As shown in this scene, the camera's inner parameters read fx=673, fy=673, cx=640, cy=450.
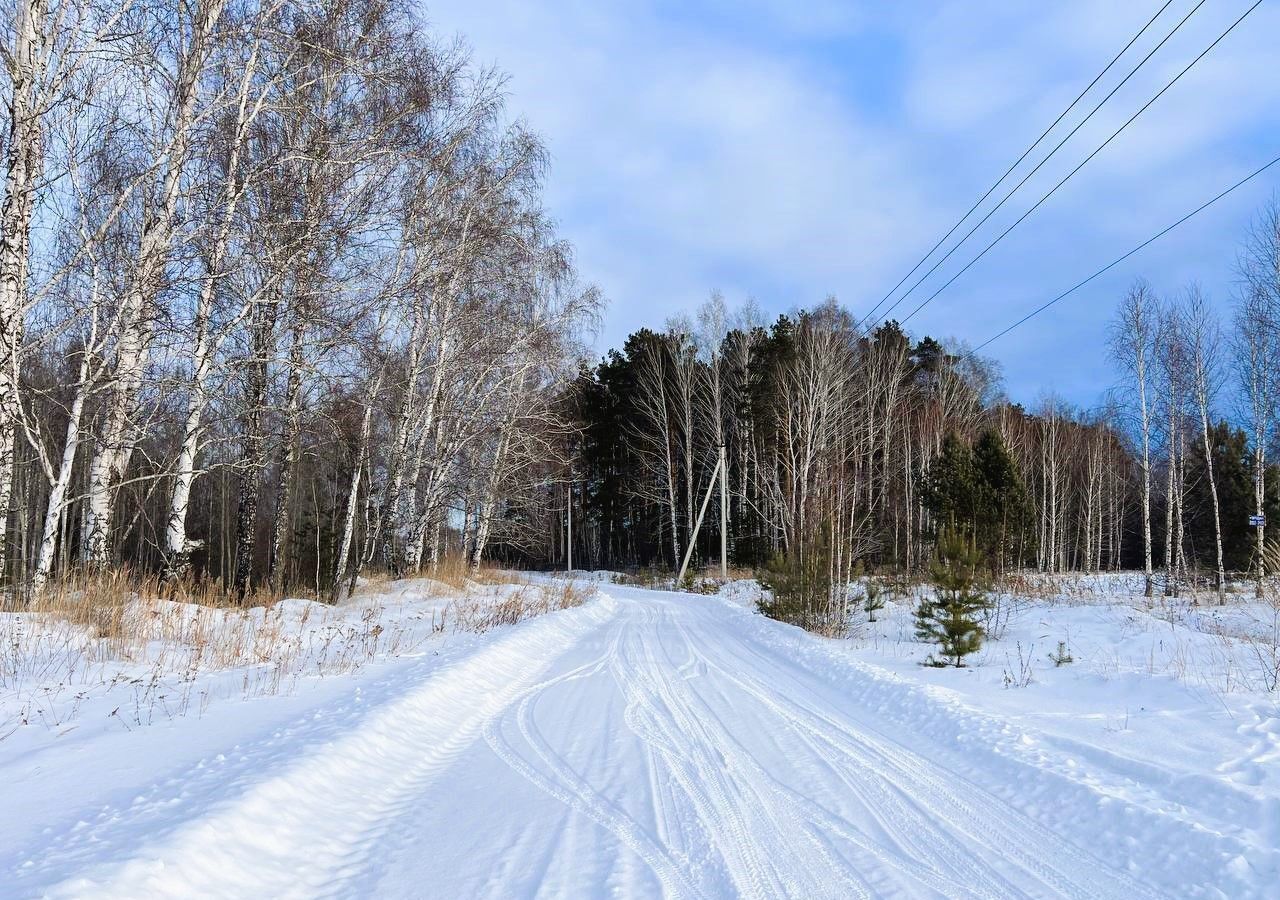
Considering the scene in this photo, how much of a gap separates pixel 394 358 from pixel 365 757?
11140 mm

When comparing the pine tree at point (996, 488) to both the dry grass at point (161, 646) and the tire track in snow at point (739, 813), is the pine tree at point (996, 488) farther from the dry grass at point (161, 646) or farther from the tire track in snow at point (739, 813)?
the dry grass at point (161, 646)

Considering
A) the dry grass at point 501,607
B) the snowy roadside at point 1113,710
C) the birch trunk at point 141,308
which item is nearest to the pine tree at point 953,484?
the snowy roadside at point 1113,710

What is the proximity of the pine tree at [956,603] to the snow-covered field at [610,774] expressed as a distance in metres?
0.58

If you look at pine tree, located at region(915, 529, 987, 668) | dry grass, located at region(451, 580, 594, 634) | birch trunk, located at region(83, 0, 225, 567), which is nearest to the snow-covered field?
pine tree, located at region(915, 529, 987, 668)

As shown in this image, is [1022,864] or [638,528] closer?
[1022,864]

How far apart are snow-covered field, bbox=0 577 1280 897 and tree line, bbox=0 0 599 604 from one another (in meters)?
2.71

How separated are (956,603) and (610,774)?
6496mm

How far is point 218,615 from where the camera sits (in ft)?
27.7

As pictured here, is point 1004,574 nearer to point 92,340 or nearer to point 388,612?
point 388,612

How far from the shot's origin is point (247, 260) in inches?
Answer: 348

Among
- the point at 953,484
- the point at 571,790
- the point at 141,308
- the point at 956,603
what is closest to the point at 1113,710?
the point at 956,603

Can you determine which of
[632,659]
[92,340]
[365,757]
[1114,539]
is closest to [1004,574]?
[632,659]

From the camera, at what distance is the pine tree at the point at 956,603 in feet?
29.1

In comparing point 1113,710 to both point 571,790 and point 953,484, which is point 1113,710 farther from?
point 953,484
